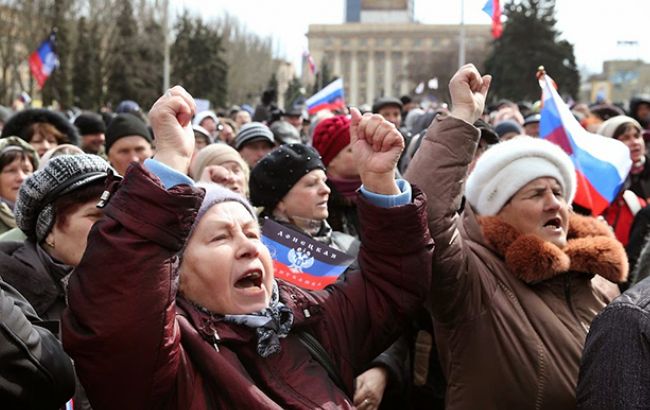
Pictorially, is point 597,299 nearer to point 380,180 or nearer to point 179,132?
point 380,180

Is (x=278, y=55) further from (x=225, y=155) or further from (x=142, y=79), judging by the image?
(x=225, y=155)

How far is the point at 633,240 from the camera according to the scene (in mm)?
4332

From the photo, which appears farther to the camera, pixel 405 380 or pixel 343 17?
pixel 343 17

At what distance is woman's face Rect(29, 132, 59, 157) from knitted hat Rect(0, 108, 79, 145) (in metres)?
0.05

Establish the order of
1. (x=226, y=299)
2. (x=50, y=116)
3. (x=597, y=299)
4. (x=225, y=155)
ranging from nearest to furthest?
(x=226, y=299), (x=597, y=299), (x=225, y=155), (x=50, y=116)

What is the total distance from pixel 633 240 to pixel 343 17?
370 feet

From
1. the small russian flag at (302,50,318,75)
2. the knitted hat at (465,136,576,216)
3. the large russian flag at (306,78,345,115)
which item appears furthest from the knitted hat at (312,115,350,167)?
the small russian flag at (302,50,318,75)

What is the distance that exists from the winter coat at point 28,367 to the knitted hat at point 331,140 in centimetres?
280

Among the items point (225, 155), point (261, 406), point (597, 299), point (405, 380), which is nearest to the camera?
point (261, 406)

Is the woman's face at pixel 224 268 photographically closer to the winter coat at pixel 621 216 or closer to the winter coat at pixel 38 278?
the winter coat at pixel 38 278

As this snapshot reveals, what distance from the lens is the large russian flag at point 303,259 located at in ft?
11.2

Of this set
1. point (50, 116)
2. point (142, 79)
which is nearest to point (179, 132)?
point (50, 116)

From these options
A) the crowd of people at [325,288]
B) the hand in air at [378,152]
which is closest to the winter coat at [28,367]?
the crowd of people at [325,288]

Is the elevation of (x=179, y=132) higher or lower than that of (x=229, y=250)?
higher
